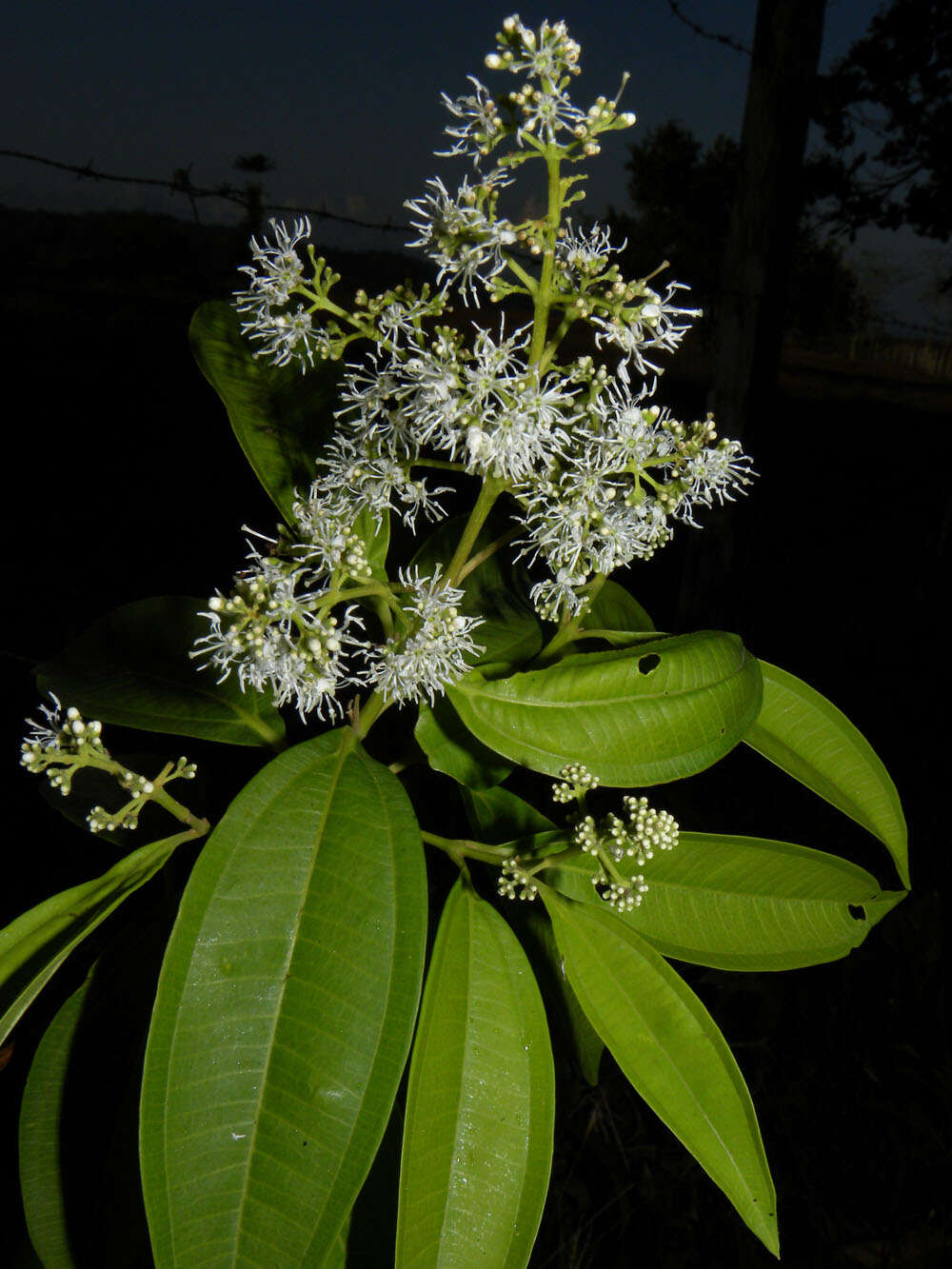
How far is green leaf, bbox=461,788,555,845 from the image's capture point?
829 millimetres

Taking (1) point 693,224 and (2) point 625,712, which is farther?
(1) point 693,224

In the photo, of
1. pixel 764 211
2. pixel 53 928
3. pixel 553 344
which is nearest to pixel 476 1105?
pixel 53 928

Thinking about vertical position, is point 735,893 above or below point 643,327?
below

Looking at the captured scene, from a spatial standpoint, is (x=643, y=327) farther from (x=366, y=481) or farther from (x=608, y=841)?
(x=608, y=841)

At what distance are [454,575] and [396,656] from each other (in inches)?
3.6

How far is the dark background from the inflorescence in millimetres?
443

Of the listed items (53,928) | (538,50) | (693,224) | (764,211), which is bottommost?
(53,928)

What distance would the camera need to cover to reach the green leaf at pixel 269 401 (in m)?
0.80

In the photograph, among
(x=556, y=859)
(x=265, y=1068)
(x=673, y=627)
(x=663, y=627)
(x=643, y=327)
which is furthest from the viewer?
(x=663, y=627)

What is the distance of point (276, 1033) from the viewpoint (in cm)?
55

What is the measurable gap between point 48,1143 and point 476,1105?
42cm

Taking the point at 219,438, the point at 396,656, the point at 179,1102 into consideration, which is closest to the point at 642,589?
the point at 219,438

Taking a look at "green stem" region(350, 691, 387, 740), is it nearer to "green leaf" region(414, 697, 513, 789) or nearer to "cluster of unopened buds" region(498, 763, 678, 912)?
"green leaf" region(414, 697, 513, 789)

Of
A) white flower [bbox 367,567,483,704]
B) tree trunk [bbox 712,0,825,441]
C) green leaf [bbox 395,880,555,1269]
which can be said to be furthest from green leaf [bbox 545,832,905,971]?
tree trunk [bbox 712,0,825,441]
